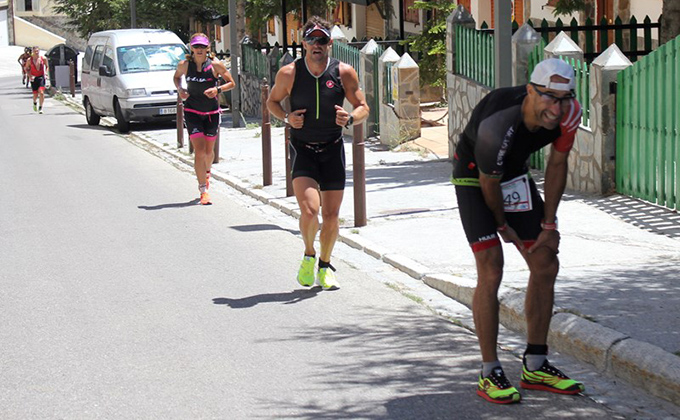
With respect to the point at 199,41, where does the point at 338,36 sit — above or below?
above

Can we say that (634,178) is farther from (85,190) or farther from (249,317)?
(85,190)

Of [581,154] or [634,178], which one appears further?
[581,154]

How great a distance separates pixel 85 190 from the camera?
1534 cm

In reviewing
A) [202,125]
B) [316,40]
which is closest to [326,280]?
[316,40]

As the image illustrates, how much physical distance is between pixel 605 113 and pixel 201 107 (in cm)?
458

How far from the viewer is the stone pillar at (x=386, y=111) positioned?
18156 millimetres

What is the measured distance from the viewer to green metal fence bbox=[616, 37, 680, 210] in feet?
34.9

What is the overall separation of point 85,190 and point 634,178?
729 centimetres

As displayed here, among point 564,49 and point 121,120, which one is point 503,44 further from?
point 121,120

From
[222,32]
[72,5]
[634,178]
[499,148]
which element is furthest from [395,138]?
[222,32]

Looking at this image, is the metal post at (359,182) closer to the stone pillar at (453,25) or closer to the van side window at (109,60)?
the stone pillar at (453,25)

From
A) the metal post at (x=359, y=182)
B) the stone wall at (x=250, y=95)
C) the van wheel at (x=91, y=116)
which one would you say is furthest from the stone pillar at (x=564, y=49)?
the van wheel at (x=91, y=116)

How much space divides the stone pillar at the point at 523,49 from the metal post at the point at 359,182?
10.9 ft

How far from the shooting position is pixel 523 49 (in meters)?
13.7
